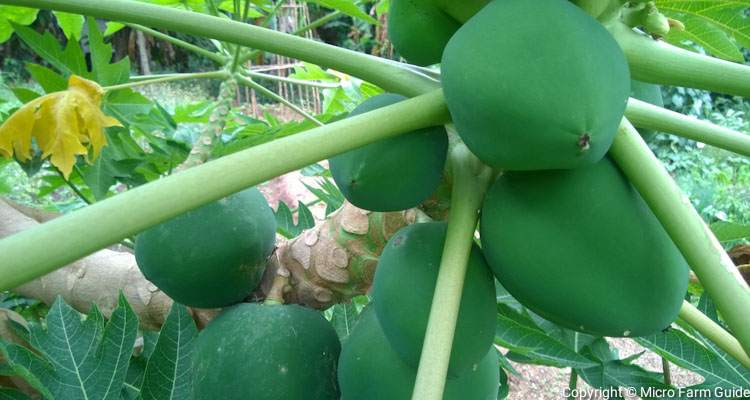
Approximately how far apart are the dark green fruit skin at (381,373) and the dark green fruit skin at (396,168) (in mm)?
147

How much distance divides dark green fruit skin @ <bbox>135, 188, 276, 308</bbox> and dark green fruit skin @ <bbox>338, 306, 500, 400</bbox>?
0.66 feet

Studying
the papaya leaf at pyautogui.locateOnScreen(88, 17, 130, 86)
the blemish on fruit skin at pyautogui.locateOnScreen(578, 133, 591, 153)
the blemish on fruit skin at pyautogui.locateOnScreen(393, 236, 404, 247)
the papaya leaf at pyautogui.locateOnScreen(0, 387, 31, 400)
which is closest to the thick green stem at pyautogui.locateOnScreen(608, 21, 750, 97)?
the blemish on fruit skin at pyautogui.locateOnScreen(578, 133, 591, 153)

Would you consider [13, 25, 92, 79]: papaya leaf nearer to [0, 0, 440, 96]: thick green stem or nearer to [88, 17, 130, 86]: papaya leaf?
[88, 17, 130, 86]: papaya leaf

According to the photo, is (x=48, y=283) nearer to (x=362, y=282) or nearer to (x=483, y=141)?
(x=362, y=282)

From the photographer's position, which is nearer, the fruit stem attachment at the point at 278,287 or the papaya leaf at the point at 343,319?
the fruit stem attachment at the point at 278,287

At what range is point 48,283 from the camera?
44.9 inches

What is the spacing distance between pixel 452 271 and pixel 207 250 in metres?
0.38

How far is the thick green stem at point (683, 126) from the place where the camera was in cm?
64

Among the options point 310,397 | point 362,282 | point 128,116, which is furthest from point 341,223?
point 128,116

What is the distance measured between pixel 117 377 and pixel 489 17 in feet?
2.38

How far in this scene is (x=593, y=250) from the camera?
0.58m

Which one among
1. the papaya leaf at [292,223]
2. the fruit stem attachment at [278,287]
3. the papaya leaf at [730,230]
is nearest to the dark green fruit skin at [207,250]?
Answer: the fruit stem attachment at [278,287]

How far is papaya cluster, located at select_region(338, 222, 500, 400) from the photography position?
2.07 feet

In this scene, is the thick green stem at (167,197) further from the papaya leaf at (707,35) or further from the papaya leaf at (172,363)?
the papaya leaf at (172,363)
